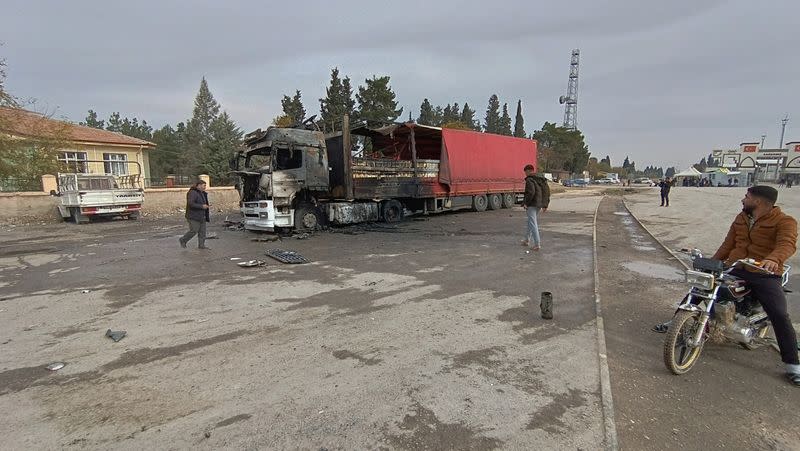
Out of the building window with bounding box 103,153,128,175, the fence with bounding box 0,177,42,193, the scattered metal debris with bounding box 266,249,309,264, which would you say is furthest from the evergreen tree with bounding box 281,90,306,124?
the scattered metal debris with bounding box 266,249,309,264

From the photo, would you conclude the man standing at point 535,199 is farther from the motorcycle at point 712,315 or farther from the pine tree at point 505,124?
the pine tree at point 505,124

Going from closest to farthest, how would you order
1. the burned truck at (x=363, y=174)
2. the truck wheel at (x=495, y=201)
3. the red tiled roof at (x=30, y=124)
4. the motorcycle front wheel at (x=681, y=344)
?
the motorcycle front wheel at (x=681, y=344) < the burned truck at (x=363, y=174) < the red tiled roof at (x=30, y=124) < the truck wheel at (x=495, y=201)

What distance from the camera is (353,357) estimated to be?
3746 millimetres

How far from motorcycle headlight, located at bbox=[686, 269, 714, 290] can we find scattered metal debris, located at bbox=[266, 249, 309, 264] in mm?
6403


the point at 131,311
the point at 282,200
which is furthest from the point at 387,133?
the point at 131,311

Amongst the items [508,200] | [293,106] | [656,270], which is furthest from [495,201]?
[293,106]

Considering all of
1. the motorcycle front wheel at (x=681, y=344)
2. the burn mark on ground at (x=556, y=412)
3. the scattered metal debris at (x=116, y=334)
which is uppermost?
the motorcycle front wheel at (x=681, y=344)

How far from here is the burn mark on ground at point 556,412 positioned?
8.81 feet

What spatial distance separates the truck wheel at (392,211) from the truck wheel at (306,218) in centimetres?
281

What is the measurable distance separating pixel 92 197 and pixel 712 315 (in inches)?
786

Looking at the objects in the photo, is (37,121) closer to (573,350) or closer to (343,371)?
(343,371)

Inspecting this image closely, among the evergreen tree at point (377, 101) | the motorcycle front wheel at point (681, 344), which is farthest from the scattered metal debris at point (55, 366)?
the evergreen tree at point (377, 101)

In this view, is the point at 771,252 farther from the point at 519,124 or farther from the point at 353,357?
the point at 519,124

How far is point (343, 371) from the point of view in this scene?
347 centimetres
